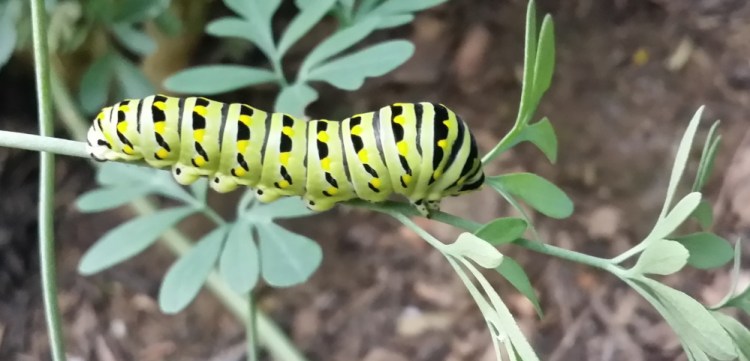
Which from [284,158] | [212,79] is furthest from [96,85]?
[284,158]

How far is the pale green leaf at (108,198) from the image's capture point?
1166 millimetres

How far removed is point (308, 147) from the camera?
0.83 metres

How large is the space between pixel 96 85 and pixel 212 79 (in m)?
0.34

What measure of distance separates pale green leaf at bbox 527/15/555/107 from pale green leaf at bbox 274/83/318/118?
461 mm

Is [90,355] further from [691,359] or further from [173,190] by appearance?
[691,359]

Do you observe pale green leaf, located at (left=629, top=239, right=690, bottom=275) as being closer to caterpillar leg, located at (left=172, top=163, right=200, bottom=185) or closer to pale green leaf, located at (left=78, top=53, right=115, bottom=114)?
caterpillar leg, located at (left=172, top=163, right=200, bottom=185)

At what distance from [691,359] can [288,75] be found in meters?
1.40

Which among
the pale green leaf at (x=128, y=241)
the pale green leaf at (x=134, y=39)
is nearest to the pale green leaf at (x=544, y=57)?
the pale green leaf at (x=128, y=241)

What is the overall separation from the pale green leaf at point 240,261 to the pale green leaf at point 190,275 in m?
0.02

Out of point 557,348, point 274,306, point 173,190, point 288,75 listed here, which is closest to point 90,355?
point 274,306

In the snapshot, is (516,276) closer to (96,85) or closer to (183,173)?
(183,173)

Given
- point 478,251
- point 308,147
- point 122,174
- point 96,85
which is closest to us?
point 478,251

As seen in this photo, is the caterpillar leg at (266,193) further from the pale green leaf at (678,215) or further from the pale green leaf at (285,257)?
the pale green leaf at (678,215)

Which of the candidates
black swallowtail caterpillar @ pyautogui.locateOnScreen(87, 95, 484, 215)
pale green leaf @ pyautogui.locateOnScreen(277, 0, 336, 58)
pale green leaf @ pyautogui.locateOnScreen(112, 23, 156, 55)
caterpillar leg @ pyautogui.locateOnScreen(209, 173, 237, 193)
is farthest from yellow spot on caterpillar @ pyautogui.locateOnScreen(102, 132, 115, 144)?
pale green leaf @ pyautogui.locateOnScreen(112, 23, 156, 55)
